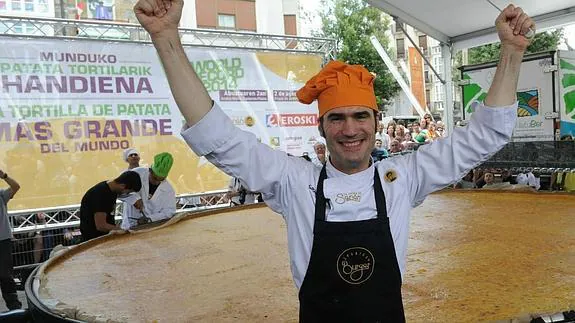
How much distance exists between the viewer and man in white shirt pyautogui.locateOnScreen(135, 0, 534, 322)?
132 cm

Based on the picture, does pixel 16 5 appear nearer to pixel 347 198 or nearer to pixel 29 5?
pixel 29 5

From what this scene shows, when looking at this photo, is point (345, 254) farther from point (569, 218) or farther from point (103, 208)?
point (103, 208)

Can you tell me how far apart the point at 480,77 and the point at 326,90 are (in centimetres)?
715

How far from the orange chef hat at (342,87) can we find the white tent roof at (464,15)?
6607 millimetres

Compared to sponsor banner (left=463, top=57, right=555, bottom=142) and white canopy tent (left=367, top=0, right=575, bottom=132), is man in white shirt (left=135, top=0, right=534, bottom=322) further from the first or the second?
white canopy tent (left=367, top=0, right=575, bottom=132)

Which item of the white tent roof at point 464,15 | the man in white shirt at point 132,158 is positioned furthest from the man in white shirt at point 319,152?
the man in white shirt at point 132,158

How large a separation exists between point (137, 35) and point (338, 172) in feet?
20.9

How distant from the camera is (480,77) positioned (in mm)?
7906

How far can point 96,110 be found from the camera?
22.2ft

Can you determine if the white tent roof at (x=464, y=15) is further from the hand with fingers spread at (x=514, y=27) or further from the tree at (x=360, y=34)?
the tree at (x=360, y=34)

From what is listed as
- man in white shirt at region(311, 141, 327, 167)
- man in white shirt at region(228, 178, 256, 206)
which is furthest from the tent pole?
man in white shirt at region(228, 178, 256, 206)

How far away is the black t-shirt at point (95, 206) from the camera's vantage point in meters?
4.12

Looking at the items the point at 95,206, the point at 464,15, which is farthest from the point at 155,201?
Answer: the point at 464,15

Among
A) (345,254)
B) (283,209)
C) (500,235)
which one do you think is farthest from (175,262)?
(500,235)
